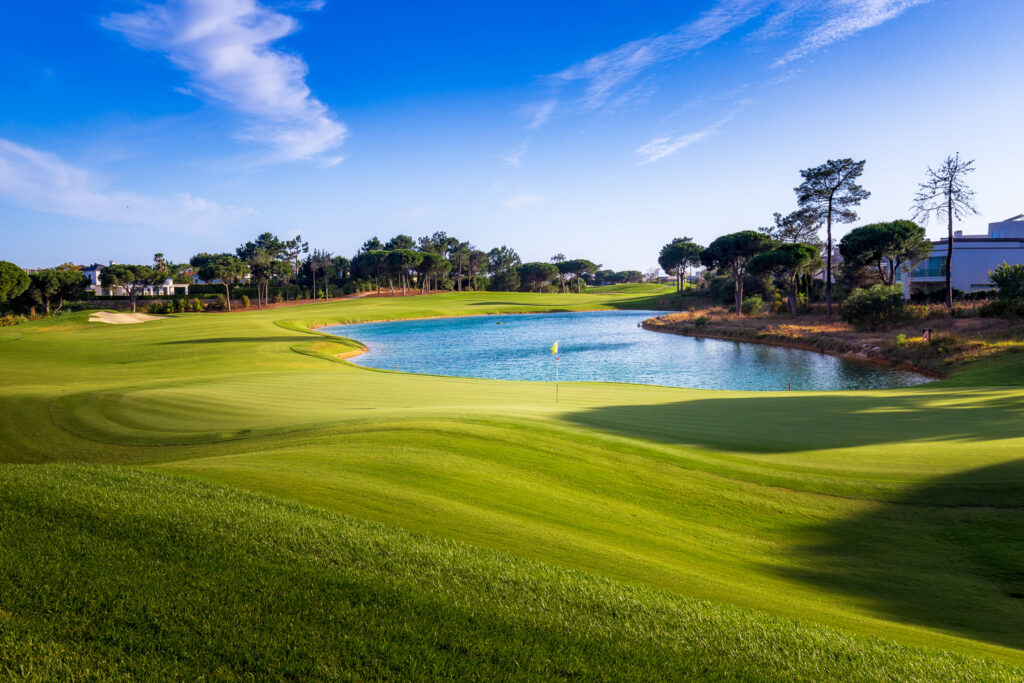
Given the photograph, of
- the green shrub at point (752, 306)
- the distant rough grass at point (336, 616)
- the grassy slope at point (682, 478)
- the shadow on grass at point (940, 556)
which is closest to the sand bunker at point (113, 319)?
the grassy slope at point (682, 478)

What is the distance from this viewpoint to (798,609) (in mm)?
4504

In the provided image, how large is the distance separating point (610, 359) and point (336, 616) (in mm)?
38914

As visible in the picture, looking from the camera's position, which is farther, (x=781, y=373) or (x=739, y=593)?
(x=781, y=373)

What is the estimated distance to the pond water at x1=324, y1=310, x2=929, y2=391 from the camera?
1248 inches

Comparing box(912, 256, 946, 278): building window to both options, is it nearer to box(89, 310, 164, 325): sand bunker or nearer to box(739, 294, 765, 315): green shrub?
box(739, 294, 765, 315): green shrub

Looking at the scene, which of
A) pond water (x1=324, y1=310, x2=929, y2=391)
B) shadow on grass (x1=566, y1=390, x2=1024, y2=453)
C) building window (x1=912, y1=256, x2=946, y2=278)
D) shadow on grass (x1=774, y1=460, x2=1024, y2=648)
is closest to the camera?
shadow on grass (x1=774, y1=460, x2=1024, y2=648)

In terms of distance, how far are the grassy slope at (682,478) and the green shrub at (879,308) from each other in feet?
100

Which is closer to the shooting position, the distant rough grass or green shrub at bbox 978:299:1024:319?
the distant rough grass

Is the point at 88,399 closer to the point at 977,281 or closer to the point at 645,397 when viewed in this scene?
the point at 645,397

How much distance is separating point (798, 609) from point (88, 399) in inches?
675

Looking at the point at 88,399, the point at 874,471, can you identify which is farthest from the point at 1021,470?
the point at 88,399

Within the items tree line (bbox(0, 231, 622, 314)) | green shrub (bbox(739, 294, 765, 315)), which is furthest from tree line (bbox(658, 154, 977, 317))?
tree line (bbox(0, 231, 622, 314))

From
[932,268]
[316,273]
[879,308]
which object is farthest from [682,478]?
[316,273]

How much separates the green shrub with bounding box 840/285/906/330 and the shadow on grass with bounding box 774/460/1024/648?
41024 millimetres
